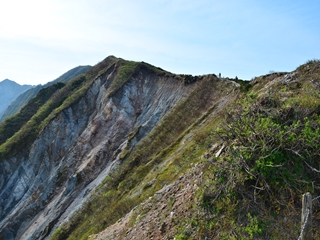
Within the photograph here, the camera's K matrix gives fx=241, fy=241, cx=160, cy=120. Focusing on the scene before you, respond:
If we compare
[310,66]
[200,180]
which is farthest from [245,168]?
[310,66]

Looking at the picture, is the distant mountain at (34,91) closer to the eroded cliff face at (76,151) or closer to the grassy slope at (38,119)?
the grassy slope at (38,119)

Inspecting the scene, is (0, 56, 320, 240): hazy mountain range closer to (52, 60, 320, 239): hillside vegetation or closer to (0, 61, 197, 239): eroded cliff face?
(52, 60, 320, 239): hillside vegetation

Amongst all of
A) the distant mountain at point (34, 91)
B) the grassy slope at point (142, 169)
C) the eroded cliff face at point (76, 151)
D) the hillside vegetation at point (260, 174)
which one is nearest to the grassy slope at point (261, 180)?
the hillside vegetation at point (260, 174)

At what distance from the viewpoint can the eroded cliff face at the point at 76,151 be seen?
26.5 metres

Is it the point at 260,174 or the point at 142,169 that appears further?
the point at 142,169

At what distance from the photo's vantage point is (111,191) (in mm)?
19828

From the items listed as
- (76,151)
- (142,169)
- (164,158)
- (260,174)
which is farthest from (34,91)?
(260,174)

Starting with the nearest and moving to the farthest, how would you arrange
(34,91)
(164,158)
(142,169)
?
1. (164,158)
2. (142,169)
3. (34,91)

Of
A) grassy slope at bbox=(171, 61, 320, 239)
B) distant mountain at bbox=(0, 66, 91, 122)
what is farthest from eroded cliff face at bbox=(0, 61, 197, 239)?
distant mountain at bbox=(0, 66, 91, 122)

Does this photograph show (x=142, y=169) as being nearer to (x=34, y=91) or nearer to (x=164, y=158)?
(x=164, y=158)

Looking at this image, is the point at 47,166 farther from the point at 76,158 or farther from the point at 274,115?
the point at 274,115

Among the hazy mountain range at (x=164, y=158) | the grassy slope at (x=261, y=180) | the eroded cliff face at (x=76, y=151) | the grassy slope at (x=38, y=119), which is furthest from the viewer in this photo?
the grassy slope at (x=38, y=119)

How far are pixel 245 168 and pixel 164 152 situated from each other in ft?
43.3

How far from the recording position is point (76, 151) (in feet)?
103
